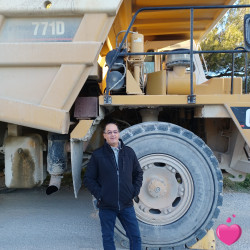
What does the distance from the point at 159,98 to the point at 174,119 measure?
133 cm

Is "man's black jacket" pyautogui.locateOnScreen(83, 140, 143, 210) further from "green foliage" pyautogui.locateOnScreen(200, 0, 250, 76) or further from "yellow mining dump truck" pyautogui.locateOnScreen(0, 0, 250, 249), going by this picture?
"green foliage" pyautogui.locateOnScreen(200, 0, 250, 76)

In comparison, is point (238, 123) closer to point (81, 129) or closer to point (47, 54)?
point (81, 129)

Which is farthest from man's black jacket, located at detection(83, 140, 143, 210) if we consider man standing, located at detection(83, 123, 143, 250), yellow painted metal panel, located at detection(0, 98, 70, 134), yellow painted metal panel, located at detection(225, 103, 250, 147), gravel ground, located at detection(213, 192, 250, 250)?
gravel ground, located at detection(213, 192, 250, 250)

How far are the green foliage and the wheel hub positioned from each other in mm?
6435

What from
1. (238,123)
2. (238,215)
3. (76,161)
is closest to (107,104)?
(76,161)

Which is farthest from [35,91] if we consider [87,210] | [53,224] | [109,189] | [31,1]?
[87,210]

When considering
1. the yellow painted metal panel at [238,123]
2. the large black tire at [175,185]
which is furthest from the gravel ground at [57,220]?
the yellow painted metal panel at [238,123]

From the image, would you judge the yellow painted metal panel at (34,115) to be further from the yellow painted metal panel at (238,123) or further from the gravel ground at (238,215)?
the gravel ground at (238,215)

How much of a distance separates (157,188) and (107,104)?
98 centimetres

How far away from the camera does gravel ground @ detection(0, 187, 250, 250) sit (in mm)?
2787

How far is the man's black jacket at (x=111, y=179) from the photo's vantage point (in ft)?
6.74

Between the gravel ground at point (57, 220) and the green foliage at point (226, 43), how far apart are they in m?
4.94

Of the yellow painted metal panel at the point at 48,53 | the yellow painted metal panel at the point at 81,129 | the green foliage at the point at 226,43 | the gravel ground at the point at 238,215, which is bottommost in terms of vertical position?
the gravel ground at the point at 238,215

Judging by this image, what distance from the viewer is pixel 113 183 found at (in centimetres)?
205
